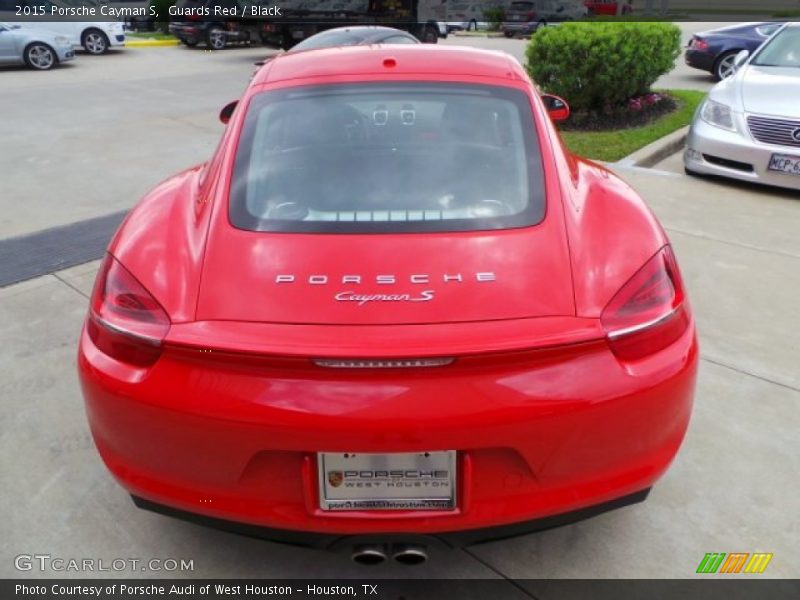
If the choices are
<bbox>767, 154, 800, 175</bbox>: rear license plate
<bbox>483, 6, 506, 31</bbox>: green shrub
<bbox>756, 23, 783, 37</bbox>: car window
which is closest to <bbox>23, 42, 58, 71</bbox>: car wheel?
<bbox>756, 23, 783, 37</bbox>: car window

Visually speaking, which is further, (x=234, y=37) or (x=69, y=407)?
(x=234, y=37)

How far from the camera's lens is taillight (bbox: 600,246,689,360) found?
6.03 ft

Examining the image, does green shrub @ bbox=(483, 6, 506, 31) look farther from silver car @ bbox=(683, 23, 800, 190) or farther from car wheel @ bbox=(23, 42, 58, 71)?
silver car @ bbox=(683, 23, 800, 190)

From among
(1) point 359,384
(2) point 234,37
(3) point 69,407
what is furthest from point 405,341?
(2) point 234,37

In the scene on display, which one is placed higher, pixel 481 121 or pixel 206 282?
pixel 481 121

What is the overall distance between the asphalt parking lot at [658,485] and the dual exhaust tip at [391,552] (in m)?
0.38

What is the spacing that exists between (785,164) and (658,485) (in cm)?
454

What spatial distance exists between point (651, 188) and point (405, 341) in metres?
5.31

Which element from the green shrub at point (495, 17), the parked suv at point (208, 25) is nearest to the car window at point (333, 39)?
the parked suv at point (208, 25)

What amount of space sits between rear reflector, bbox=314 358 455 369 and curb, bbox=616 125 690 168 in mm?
5980

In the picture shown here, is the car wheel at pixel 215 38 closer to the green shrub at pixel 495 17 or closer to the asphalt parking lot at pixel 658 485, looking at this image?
the green shrub at pixel 495 17

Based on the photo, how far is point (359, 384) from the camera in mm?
1695

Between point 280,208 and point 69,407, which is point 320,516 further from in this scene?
point 69,407

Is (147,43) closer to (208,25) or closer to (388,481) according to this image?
(208,25)
